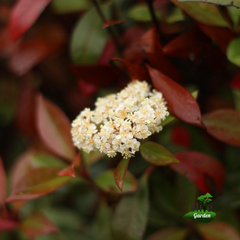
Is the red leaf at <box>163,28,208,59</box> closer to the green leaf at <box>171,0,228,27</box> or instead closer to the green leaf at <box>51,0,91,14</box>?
the green leaf at <box>171,0,228,27</box>

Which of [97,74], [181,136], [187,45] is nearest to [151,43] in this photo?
[187,45]

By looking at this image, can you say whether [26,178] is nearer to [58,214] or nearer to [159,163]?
[159,163]

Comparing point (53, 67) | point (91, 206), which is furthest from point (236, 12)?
point (91, 206)

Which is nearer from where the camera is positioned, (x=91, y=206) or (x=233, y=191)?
(x=233, y=191)

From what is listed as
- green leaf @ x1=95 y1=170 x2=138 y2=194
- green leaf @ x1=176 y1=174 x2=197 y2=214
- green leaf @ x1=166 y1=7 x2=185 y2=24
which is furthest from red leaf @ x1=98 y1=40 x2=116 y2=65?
green leaf @ x1=176 y1=174 x2=197 y2=214

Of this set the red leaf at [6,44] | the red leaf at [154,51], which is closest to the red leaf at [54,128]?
the red leaf at [154,51]
